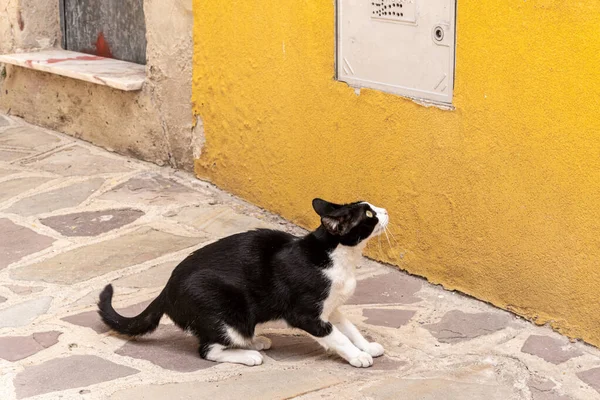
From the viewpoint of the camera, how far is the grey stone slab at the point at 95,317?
3855 millimetres

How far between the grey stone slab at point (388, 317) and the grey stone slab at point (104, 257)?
3.83 feet

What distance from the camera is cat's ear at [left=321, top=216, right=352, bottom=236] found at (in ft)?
11.2

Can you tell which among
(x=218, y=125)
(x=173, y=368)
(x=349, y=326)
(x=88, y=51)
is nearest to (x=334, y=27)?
(x=218, y=125)

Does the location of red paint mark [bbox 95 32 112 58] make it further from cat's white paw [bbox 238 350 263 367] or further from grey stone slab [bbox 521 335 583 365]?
grey stone slab [bbox 521 335 583 365]

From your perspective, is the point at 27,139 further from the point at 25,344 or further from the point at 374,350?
the point at 374,350

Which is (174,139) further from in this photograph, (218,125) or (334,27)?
(334,27)

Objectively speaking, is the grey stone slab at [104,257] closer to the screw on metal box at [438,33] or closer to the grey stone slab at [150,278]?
the grey stone slab at [150,278]

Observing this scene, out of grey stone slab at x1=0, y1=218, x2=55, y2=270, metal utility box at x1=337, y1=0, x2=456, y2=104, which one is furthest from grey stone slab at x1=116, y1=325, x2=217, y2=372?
metal utility box at x1=337, y1=0, x2=456, y2=104

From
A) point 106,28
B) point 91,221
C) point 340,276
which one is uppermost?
point 106,28

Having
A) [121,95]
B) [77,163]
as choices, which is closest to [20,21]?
[121,95]

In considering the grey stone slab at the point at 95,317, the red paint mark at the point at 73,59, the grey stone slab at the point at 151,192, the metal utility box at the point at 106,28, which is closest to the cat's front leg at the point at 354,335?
the grey stone slab at the point at 95,317

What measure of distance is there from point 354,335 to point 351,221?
0.47m

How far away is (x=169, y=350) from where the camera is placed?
365 cm

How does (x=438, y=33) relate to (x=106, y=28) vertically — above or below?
above
